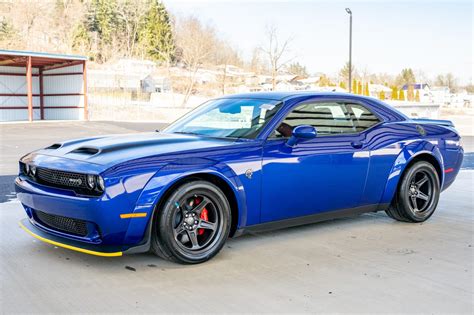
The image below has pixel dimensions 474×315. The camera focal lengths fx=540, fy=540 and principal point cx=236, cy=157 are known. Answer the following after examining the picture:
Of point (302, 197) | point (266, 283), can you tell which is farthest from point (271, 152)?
point (266, 283)

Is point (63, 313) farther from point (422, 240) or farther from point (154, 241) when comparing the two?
point (422, 240)

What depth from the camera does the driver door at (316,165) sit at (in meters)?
4.68

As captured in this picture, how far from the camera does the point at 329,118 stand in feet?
17.4

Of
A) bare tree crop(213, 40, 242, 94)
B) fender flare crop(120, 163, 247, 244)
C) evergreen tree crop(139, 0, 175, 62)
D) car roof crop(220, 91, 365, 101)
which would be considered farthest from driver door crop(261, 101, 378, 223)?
evergreen tree crop(139, 0, 175, 62)

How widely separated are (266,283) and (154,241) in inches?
36.9

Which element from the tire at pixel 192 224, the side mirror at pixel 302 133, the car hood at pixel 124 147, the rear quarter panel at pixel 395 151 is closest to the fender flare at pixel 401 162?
the rear quarter panel at pixel 395 151

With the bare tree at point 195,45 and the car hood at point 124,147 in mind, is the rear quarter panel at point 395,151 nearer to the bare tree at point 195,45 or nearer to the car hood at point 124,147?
the car hood at point 124,147

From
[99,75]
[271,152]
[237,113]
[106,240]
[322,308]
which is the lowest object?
[322,308]

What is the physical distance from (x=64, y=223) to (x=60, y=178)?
35 centimetres

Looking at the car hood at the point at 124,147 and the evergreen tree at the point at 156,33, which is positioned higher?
the evergreen tree at the point at 156,33

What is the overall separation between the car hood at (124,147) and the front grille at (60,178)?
0.16m

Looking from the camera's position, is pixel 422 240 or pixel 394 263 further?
pixel 422 240

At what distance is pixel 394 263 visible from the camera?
4438 millimetres

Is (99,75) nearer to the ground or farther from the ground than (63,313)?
farther from the ground
